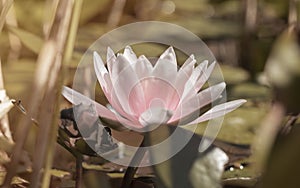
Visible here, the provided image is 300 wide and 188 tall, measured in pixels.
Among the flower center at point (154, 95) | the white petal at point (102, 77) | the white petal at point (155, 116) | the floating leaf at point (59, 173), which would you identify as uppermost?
the white petal at point (102, 77)

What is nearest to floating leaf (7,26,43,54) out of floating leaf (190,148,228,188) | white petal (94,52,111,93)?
white petal (94,52,111,93)

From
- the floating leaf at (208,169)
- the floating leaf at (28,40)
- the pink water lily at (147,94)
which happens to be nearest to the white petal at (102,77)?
the pink water lily at (147,94)

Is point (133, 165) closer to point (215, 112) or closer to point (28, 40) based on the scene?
point (215, 112)

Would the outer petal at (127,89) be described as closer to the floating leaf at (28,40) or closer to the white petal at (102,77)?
the white petal at (102,77)

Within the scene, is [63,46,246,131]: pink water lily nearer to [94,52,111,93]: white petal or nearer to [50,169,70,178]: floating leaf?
[94,52,111,93]: white petal

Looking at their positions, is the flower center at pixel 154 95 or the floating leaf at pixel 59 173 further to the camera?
the floating leaf at pixel 59 173

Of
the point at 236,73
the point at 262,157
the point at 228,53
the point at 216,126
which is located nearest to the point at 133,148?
the point at 216,126

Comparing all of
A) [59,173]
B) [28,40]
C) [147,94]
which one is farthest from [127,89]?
[28,40]

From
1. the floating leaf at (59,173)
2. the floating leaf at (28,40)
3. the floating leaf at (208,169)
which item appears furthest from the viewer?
the floating leaf at (28,40)
